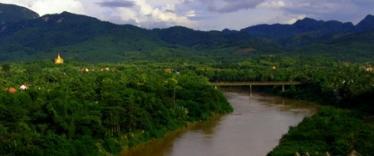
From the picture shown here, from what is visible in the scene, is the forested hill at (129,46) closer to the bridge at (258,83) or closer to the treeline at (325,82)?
the treeline at (325,82)

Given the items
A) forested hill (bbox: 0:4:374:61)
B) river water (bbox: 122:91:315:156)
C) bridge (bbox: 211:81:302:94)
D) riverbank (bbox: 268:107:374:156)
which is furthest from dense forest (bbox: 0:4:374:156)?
forested hill (bbox: 0:4:374:61)

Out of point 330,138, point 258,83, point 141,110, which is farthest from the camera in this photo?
point 258,83

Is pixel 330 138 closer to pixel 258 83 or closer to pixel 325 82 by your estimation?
pixel 325 82

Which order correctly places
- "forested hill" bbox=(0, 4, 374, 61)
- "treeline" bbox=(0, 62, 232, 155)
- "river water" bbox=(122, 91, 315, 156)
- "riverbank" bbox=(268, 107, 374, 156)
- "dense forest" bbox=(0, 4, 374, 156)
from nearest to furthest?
"riverbank" bbox=(268, 107, 374, 156) → "treeline" bbox=(0, 62, 232, 155) → "dense forest" bbox=(0, 4, 374, 156) → "river water" bbox=(122, 91, 315, 156) → "forested hill" bbox=(0, 4, 374, 61)

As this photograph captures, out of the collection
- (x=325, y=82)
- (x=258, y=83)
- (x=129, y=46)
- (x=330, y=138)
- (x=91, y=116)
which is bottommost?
(x=330, y=138)

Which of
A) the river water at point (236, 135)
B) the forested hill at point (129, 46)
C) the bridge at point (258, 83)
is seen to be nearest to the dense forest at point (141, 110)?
the bridge at point (258, 83)

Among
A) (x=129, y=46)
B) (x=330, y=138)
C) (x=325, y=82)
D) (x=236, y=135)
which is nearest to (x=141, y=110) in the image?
(x=236, y=135)

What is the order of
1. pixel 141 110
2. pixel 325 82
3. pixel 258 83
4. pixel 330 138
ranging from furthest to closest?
pixel 258 83 < pixel 325 82 < pixel 141 110 < pixel 330 138

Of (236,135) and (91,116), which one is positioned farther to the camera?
(236,135)

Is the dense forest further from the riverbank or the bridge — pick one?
the bridge
